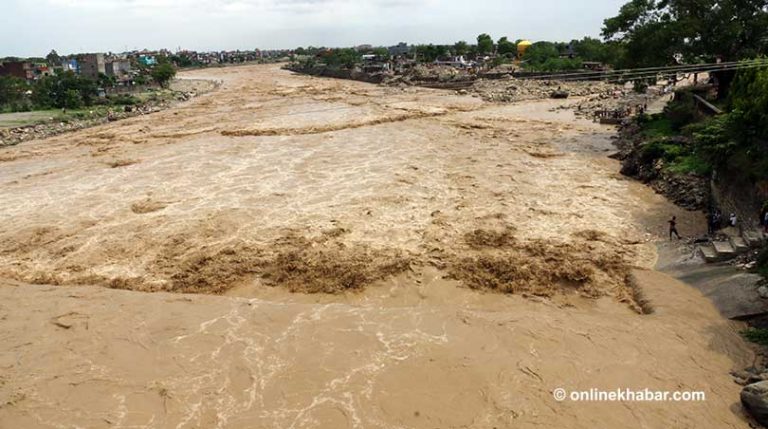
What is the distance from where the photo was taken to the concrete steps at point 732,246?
12.5 metres

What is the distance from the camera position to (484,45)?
324ft

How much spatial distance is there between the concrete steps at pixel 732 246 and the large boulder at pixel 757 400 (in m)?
5.26

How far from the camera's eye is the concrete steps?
12547 millimetres

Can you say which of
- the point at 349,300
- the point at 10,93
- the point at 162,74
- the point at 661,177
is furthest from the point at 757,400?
the point at 162,74

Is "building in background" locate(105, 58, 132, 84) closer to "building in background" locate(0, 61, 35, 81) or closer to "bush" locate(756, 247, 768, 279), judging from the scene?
"building in background" locate(0, 61, 35, 81)

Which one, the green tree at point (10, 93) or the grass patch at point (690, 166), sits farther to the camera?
the green tree at point (10, 93)

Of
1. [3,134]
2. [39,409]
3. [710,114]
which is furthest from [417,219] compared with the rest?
[3,134]

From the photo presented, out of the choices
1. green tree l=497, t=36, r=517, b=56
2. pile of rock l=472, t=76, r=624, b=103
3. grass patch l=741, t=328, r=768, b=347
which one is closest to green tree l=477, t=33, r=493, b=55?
green tree l=497, t=36, r=517, b=56

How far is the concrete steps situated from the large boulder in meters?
5.26

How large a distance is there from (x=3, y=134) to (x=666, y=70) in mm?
Answer: 42879

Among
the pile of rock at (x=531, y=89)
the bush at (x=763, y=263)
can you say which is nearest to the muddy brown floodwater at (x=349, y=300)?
the bush at (x=763, y=263)

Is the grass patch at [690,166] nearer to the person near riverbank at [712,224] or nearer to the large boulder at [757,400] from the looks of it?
the person near riverbank at [712,224]

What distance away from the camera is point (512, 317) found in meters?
11.6

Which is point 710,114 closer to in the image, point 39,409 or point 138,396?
point 138,396
